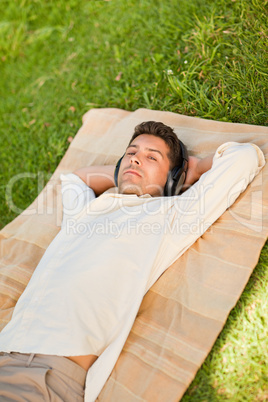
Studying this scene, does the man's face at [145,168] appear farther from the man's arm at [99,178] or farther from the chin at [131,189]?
the man's arm at [99,178]

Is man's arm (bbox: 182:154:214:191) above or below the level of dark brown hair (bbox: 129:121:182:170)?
below


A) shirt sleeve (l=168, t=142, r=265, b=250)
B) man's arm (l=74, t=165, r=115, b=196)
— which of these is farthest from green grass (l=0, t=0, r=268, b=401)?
man's arm (l=74, t=165, r=115, b=196)

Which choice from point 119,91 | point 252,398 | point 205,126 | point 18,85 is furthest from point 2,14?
point 252,398

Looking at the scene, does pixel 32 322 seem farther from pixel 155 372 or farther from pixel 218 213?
pixel 218 213

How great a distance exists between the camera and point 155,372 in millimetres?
2295

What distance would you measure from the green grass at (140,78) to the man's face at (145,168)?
891 mm

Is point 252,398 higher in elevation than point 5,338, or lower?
lower

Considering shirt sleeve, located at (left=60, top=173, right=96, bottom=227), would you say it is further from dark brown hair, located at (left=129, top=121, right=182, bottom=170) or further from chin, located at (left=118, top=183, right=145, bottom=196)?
dark brown hair, located at (left=129, top=121, right=182, bottom=170)

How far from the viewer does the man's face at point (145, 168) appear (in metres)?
2.93

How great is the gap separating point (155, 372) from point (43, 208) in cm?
196

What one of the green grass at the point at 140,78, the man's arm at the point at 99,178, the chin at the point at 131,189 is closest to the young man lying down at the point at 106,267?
the chin at the point at 131,189

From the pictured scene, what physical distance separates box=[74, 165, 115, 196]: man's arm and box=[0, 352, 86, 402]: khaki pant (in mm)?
1578

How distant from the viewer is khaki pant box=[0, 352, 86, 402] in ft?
7.18

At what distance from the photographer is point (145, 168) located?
2967 millimetres
